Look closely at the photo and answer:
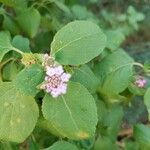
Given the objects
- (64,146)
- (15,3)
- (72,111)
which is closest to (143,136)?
(64,146)

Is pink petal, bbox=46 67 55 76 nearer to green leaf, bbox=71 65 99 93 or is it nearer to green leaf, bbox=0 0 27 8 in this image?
green leaf, bbox=71 65 99 93

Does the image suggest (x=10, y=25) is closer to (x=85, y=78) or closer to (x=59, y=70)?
(x=85, y=78)

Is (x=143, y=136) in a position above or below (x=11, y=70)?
below

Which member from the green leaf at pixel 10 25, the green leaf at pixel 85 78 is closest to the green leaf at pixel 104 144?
the green leaf at pixel 85 78

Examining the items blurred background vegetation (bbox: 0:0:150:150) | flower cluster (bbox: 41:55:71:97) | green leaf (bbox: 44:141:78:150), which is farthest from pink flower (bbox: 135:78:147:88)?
flower cluster (bbox: 41:55:71:97)

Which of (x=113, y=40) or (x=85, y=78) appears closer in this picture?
(x=85, y=78)

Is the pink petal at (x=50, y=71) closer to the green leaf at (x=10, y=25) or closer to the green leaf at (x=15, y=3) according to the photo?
the green leaf at (x=15, y=3)

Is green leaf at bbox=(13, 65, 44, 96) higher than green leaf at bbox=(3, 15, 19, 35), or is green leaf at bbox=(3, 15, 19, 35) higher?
green leaf at bbox=(13, 65, 44, 96)
